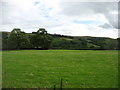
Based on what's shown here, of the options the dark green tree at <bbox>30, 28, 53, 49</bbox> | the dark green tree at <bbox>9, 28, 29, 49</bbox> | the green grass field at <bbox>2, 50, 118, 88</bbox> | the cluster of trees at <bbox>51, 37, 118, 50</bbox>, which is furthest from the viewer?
the cluster of trees at <bbox>51, 37, 118, 50</bbox>

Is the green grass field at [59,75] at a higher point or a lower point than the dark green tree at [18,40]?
lower

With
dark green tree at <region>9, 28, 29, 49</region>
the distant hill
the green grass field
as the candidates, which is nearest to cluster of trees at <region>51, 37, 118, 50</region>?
the distant hill

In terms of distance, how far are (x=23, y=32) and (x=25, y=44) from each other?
5.34m

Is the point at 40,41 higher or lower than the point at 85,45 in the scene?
higher

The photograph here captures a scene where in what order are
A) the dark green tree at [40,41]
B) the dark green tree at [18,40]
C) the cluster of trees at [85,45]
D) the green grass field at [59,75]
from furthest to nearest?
the cluster of trees at [85,45] < the dark green tree at [40,41] < the dark green tree at [18,40] < the green grass field at [59,75]

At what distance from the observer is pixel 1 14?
384cm

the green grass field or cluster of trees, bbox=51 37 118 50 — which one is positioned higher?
cluster of trees, bbox=51 37 118 50

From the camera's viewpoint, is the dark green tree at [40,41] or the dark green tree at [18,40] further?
the dark green tree at [40,41]

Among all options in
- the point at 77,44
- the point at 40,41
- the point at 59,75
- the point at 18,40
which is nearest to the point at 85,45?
the point at 77,44

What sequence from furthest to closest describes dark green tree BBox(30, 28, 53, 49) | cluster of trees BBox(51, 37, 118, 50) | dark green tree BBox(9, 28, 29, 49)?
1. cluster of trees BBox(51, 37, 118, 50)
2. dark green tree BBox(30, 28, 53, 49)
3. dark green tree BBox(9, 28, 29, 49)

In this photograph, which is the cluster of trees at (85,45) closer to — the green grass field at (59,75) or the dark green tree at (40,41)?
the dark green tree at (40,41)

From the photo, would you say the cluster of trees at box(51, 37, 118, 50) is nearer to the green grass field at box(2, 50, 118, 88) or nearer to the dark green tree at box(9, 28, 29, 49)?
the dark green tree at box(9, 28, 29, 49)

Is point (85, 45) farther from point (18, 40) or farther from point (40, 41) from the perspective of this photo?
point (18, 40)

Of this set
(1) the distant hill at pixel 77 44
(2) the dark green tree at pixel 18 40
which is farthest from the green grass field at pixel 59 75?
(2) the dark green tree at pixel 18 40
